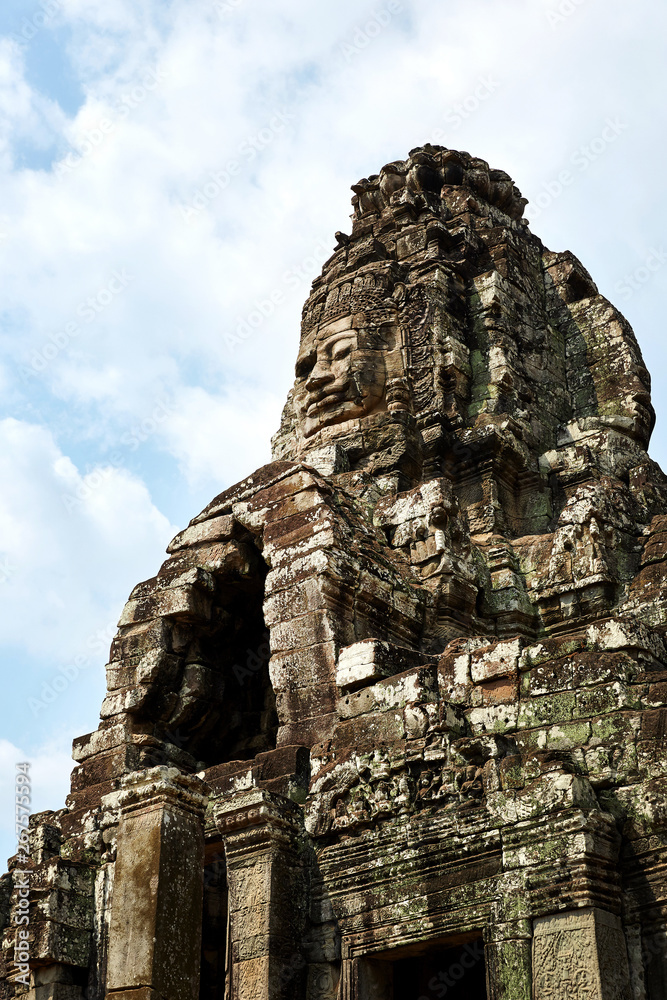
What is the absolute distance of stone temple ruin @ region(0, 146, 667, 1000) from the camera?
27.5 ft

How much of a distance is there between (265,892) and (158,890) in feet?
5.09

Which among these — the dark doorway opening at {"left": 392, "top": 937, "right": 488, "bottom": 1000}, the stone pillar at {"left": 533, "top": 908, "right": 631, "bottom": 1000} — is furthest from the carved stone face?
the stone pillar at {"left": 533, "top": 908, "right": 631, "bottom": 1000}

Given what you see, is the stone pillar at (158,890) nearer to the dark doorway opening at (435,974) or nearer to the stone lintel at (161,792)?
the stone lintel at (161,792)

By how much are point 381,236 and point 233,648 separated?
25.6 ft

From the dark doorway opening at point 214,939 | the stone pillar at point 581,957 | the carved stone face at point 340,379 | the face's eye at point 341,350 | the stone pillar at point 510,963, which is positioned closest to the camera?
the stone pillar at point 581,957

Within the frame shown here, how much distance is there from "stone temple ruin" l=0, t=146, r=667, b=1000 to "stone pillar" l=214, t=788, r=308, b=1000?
0.9 inches

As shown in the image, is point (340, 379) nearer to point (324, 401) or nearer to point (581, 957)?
point (324, 401)

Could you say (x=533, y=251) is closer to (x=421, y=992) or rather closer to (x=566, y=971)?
(x=421, y=992)

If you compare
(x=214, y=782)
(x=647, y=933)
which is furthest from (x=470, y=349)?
(x=647, y=933)

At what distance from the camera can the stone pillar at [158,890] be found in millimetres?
8125

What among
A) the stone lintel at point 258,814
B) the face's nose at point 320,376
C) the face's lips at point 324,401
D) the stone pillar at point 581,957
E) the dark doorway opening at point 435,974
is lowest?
the stone pillar at point 581,957

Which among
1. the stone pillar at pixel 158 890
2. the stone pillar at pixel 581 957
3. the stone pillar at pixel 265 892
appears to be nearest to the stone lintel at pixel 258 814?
the stone pillar at pixel 265 892

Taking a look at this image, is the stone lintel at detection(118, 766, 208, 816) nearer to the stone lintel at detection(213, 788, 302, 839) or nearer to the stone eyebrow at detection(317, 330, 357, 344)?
the stone lintel at detection(213, 788, 302, 839)

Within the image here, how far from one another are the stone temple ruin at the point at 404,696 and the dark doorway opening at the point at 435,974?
0.09ft
